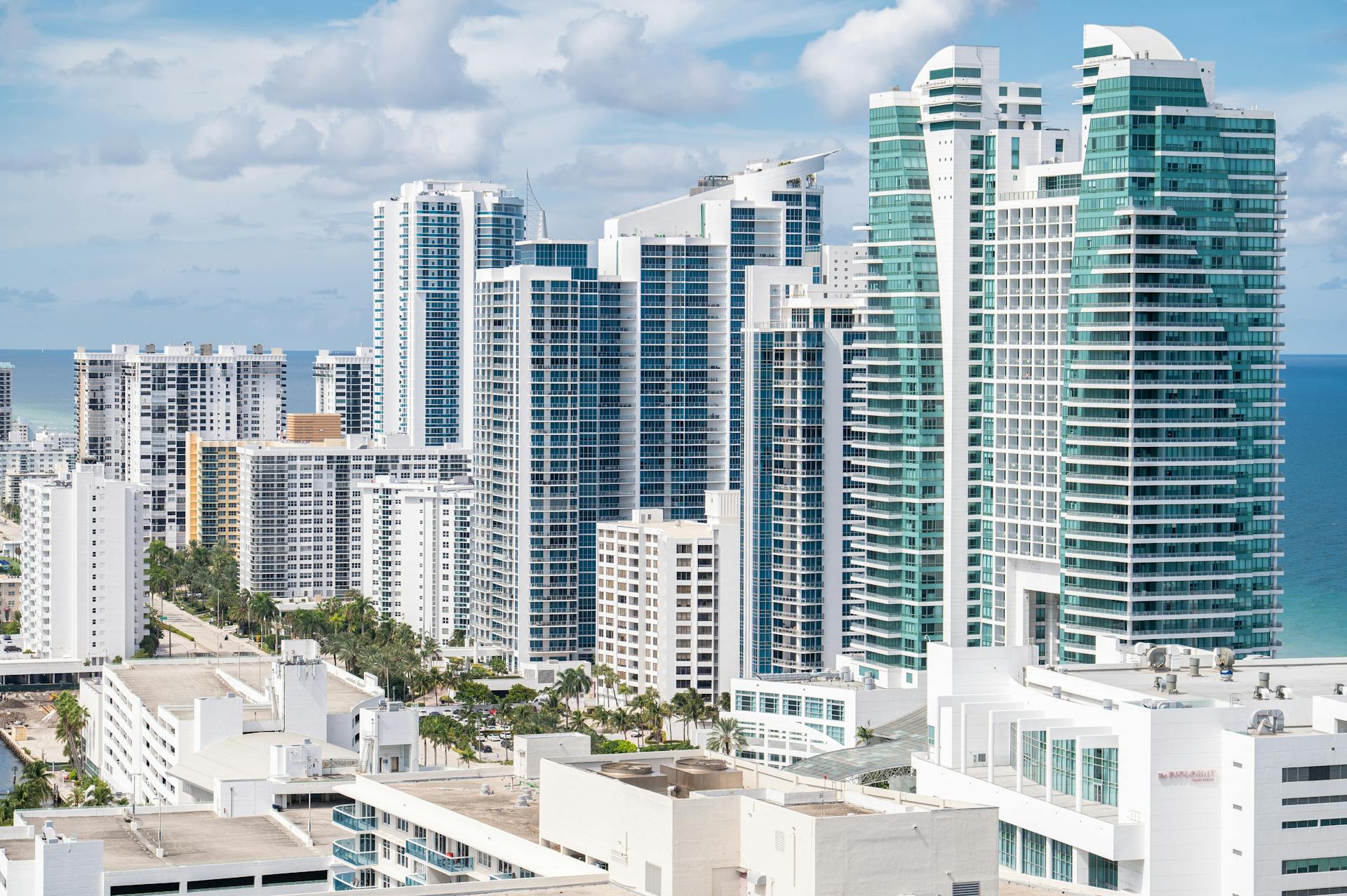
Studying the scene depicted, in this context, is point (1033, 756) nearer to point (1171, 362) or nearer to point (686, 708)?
point (1171, 362)

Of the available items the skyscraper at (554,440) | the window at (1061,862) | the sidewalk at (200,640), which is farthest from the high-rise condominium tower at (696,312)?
the window at (1061,862)

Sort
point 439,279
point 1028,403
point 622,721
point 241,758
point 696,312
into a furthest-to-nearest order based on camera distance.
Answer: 1. point 439,279
2. point 696,312
3. point 622,721
4. point 1028,403
5. point 241,758

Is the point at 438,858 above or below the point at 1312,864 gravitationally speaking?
above

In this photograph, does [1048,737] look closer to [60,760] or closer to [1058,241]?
[1058,241]

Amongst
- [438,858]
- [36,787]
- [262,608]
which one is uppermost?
[438,858]

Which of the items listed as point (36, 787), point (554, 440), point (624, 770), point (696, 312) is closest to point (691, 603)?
point (554, 440)

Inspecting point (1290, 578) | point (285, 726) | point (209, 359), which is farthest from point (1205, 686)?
point (209, 359)

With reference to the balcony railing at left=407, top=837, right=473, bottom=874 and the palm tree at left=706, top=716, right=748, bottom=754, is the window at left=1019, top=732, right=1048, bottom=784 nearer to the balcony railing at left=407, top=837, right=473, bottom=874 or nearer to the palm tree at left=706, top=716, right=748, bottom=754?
the balcony railing at left=407, top=837, right=473, bottom=874

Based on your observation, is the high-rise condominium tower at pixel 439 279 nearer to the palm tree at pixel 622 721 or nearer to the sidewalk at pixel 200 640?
the sidewalk at pixel 200 640
